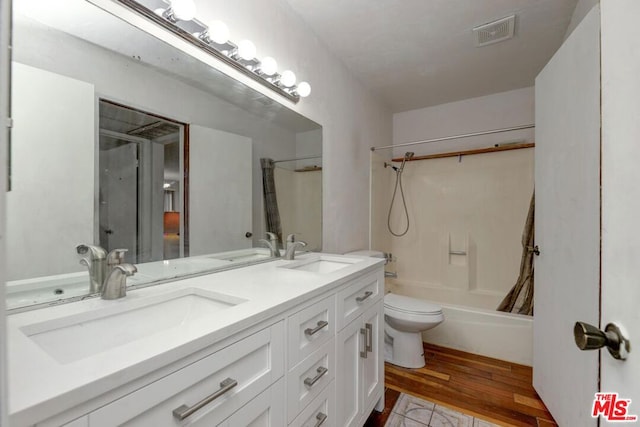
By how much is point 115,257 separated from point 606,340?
1.21m

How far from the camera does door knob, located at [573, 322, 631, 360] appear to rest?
0.48 m

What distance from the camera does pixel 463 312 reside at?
2236 millimetres

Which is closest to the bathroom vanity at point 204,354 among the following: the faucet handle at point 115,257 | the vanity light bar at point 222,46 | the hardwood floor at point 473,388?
the faucet handle at point 115,257

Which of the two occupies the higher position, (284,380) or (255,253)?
(255,253)

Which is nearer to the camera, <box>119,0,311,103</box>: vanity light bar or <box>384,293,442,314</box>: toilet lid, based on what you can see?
<box>119,0,311,103</box>: vanity light bar

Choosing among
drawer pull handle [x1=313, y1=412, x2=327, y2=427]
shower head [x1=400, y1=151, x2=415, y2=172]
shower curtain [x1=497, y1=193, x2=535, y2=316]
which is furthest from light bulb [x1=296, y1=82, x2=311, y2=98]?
shower curtain [x1=497, y1=193, x2=535, y2=316]

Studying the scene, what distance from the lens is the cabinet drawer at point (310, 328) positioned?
87 centimetres

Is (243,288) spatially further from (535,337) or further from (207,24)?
(535,337)

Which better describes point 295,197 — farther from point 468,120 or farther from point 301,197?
point 468,120

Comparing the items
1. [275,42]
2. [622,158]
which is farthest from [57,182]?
[622,158]

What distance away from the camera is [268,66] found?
4.63 feet

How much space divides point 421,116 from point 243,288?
2890 mm

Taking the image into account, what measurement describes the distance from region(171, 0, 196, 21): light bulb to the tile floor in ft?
6.75

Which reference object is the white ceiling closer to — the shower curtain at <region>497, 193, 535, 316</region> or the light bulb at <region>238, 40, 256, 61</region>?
the light bulb at <region>238, 40, 256, 61</region>
